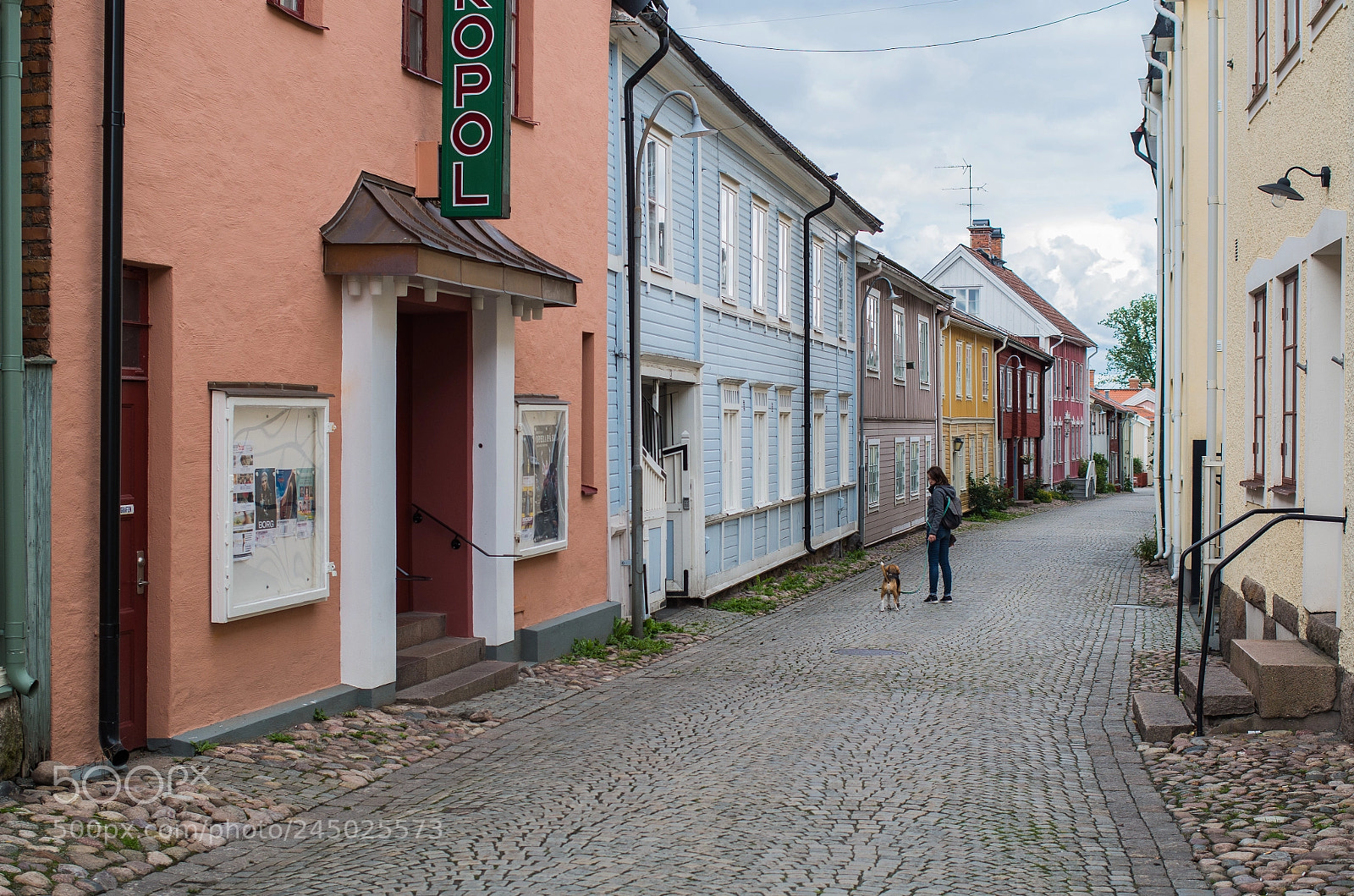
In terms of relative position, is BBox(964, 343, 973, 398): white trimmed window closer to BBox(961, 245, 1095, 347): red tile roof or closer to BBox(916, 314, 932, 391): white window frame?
BBox(916, 314, 932, 391): white window frame

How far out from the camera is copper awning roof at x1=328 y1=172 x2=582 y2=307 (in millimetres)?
8477

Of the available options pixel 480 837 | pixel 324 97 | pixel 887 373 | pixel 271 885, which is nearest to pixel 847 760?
pixel 480 837

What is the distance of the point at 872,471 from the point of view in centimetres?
2819

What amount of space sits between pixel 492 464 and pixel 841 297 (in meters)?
16.1

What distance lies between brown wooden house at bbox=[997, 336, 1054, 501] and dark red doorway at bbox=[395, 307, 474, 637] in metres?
36.6

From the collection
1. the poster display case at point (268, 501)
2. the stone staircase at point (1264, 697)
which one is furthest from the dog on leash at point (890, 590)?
the poster display case at point (268, 501)

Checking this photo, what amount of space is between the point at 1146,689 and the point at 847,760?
3.87m

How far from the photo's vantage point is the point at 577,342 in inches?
497

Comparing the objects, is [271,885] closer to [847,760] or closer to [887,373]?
[847,760]

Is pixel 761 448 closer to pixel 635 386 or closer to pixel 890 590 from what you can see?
pixel 890 590

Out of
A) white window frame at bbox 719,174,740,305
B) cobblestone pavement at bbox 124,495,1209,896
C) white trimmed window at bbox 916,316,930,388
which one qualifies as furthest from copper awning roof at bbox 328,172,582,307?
white trimmed window at bbox 916,316,930,388

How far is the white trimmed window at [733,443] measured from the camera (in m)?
18.0

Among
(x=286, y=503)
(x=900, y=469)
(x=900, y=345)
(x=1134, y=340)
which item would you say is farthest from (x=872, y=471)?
(x=1134, y=340)

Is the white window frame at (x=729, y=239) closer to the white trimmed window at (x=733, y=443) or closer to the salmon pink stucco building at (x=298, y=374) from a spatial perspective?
the white trimmed window at (x=733, y=443)
